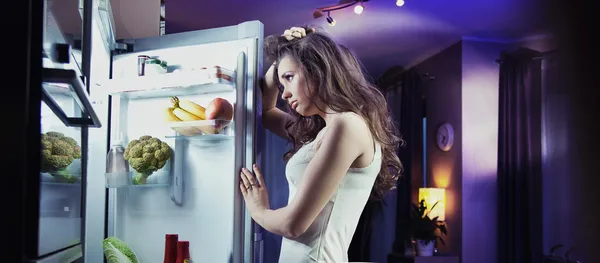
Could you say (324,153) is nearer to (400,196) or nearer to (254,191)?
(254,191)

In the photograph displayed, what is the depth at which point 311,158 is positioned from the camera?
1955mm

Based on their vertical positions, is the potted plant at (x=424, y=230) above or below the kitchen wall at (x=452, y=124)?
below

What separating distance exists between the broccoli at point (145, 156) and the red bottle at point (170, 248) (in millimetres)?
220

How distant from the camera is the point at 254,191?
1.97 metres

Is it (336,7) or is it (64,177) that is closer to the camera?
(64,177)

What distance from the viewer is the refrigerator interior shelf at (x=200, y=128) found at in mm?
1972

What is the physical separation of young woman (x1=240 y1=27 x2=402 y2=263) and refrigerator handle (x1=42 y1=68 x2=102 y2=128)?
29.4 inches

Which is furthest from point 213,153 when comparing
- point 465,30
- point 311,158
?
point 465,30

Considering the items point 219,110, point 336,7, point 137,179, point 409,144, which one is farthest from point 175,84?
point 409,144

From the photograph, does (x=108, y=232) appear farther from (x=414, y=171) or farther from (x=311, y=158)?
(x=414, y=171)

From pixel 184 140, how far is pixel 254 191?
35 centimetres

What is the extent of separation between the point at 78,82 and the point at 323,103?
1.06 meters

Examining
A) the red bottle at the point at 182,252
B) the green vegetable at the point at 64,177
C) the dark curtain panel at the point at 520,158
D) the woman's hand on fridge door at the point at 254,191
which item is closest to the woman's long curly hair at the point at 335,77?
the woman's hand on fridge door at the point at 254,191

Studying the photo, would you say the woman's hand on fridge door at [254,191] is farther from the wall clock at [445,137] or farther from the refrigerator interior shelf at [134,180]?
the wall clock at [445,137]
